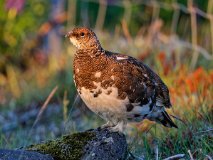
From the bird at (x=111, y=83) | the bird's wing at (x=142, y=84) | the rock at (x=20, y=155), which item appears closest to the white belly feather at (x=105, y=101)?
the bird at (x=111, y=83)

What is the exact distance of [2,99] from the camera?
8.48 meters

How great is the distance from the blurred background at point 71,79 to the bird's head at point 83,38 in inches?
18.1

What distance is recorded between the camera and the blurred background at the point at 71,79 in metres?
5.02

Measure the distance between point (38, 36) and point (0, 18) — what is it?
0.86m

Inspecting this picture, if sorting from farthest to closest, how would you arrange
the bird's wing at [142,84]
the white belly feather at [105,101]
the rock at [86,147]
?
the bird's wing at [142,84] < the white belly feather at [105,101] < the rock at [86,147]

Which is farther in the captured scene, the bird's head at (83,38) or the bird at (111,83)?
the bird's head at (83,38)

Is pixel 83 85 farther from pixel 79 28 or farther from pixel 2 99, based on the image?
pixel 2 99

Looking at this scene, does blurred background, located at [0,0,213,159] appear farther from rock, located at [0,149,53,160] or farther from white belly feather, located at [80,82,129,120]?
rock, located at [0,149,53,160]

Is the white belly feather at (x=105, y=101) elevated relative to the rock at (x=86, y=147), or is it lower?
elevated

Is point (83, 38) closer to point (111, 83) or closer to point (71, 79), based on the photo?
point (111, 83)

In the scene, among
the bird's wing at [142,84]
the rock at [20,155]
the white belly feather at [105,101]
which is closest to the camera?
the rock at [20,155]

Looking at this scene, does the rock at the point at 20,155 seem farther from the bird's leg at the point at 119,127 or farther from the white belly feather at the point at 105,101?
the bird's leg at the point at 119,127

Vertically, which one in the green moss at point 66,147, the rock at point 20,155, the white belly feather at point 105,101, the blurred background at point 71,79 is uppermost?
the white belly feather at point 105,101

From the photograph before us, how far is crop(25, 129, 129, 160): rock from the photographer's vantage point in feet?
13.5
